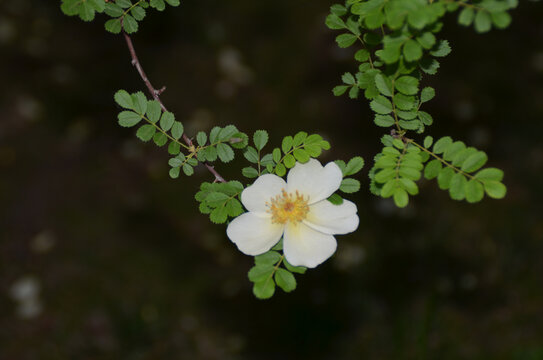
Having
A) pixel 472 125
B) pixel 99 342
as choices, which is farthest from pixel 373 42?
pixel 472 125

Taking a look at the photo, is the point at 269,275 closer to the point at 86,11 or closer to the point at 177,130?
the point at 177,130

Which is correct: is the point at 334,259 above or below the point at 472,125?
below

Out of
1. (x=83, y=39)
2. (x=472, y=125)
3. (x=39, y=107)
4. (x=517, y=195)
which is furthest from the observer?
(x=83, y=39)

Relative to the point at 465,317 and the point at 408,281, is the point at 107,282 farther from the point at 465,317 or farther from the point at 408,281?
the point at 465,317

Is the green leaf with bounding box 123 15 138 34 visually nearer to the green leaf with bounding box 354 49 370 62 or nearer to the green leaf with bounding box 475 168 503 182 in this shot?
the green leaf with bounding box 354 49 370 62

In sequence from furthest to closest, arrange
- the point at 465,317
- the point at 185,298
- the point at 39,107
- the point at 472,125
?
the point at 39,107 < the point at 472,125 < the point at 185,298 < the point at 465,317

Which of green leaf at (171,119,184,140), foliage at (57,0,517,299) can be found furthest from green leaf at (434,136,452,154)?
green leaf at (171,119,184,140)

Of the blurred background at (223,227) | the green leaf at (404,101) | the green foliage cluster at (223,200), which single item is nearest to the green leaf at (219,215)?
the green foliage cluster at (223,200)
